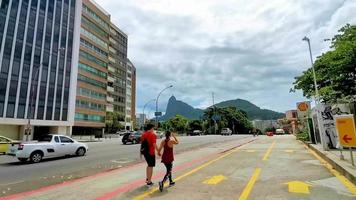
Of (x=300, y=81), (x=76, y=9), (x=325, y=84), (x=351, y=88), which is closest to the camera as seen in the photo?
(x=351, y=88)

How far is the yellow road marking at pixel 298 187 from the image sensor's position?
26.2ft

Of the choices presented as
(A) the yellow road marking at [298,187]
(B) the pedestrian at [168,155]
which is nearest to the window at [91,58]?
(B) the pedestrian at [168,155]

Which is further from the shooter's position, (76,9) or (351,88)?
(76,9)

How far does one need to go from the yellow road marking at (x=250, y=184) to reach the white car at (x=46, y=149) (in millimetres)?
11937

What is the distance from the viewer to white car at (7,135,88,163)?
17044mm

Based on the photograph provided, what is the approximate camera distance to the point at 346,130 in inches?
448

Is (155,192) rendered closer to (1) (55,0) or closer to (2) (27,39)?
(2) (27,39)

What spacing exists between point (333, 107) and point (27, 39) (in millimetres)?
48688

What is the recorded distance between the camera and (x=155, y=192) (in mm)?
8141

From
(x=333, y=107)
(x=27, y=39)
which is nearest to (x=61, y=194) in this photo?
(x=333, y=107)

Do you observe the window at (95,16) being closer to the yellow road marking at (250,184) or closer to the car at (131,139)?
the car at (131,139)

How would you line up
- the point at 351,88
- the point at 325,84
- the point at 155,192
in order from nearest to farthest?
the point at 155,192 < the point at 351,88 < the point at 325,84

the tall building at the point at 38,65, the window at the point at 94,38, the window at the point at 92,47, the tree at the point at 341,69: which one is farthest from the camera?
the window at the point at 94,38

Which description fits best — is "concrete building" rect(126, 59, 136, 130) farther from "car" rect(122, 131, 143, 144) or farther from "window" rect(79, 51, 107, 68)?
"car" rect(122, 131, 143, 144)
